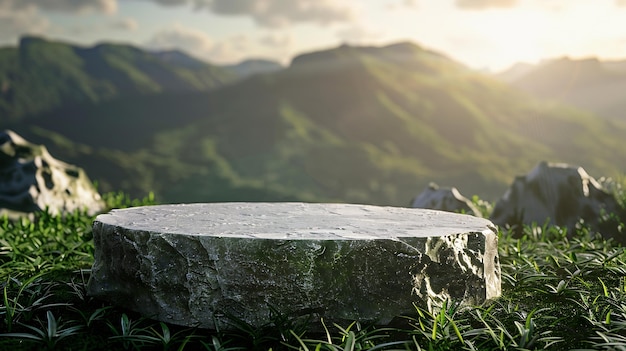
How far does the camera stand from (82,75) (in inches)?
3093

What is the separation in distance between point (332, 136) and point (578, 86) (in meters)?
35.8

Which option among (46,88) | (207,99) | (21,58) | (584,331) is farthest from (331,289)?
(21,58)

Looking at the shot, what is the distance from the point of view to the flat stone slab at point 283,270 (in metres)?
3.35

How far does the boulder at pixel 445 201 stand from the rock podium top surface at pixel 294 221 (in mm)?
2668

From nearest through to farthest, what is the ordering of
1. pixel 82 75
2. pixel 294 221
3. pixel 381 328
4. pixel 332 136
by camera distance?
pixel 381 328, pixel 294 221, pixel 332 136, pixel 82 75

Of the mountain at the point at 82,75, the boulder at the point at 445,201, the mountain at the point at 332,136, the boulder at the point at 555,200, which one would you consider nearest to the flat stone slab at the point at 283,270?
the boulder at the point at 445,201

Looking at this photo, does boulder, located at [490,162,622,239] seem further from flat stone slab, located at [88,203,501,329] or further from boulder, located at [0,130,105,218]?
boulder, located at [0,130,105,218]

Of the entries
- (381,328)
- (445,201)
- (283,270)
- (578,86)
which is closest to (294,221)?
(283,270)

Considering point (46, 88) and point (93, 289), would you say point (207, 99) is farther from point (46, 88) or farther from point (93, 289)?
point (93, 289)

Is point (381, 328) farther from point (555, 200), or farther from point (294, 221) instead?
point (555, 200)

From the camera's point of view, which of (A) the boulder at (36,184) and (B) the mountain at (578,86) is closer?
(A) the boulder at (36,184)

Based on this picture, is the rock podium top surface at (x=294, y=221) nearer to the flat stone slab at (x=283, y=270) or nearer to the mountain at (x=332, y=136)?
the flat stone slab at (x=283, y=270)

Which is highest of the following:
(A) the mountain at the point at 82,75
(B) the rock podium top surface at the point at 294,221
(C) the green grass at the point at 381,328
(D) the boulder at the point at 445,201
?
(B) the rock podium top surface at the point at 294,221

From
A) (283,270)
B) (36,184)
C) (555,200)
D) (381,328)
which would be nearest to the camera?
(283,270)
